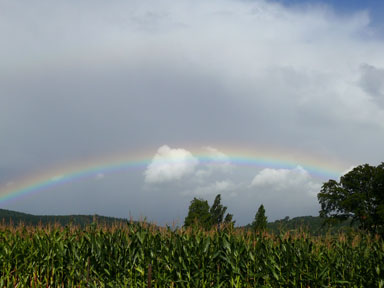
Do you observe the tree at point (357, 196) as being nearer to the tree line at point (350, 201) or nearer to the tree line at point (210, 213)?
the tree line at point (350, 201)

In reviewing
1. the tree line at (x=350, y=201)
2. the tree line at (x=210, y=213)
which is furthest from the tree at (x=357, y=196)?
the tree line at (x=210, y=213)

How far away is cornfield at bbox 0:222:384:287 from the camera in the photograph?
971 centimetres

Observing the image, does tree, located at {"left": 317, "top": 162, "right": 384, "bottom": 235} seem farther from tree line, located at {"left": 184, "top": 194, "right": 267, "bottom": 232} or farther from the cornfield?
the cornfield

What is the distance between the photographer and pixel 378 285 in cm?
921

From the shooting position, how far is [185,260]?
1034 cm

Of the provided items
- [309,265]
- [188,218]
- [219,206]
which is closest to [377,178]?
[219,206]

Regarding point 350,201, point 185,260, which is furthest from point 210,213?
point 185,260

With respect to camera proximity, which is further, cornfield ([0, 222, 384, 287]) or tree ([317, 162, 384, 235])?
tree ([317, 162, 384, 235])

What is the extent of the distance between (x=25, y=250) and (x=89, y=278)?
288cm

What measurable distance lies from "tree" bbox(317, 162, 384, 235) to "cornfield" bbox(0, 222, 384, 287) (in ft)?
108

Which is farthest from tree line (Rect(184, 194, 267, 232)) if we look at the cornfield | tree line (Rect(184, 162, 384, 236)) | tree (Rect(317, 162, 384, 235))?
the cornfield

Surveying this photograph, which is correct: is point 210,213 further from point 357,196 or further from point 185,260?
point 185,260

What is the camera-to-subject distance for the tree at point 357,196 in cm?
4253

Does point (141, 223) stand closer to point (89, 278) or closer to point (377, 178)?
point (89, 278)
